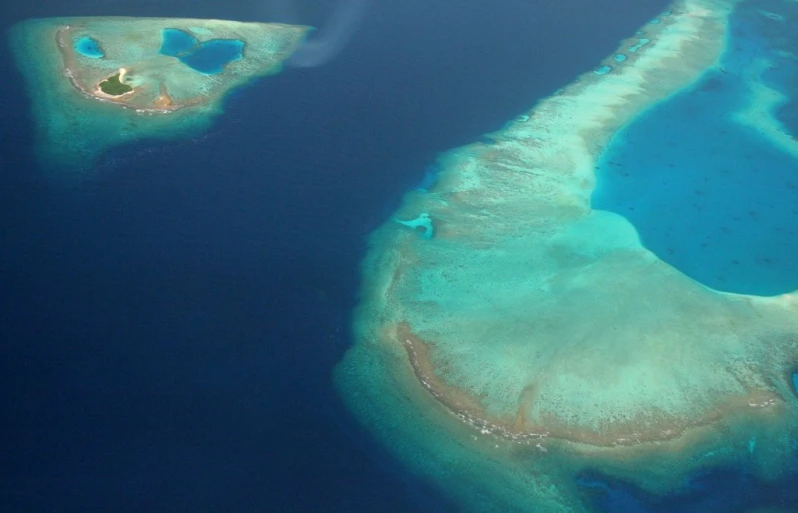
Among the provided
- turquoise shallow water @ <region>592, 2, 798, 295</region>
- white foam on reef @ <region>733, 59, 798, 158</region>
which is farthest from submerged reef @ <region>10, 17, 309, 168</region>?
white foam on reef @ <region>733, 59, 798, 158</region>

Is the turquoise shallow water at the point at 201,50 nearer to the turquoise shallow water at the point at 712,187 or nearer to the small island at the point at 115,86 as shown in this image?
the small island at the point at 115,86

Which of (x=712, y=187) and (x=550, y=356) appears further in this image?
(x=712, y=187)

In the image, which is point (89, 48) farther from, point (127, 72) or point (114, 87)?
point (114, 87)

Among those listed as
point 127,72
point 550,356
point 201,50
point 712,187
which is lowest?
point 550,356

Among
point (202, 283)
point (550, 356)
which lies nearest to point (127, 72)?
point (202, 283)

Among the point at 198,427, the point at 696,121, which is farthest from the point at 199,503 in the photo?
the point at 696,121

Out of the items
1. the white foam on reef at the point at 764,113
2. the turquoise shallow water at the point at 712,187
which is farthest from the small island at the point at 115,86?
the white foam on reef at the point at 764,113

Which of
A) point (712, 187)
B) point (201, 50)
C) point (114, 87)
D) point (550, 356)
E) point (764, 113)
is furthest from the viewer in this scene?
point (201, 50)

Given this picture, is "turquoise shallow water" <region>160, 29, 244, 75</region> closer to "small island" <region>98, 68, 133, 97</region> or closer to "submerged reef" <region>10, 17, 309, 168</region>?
"submerged reef" <region>10, 17, 309, 168</region>
